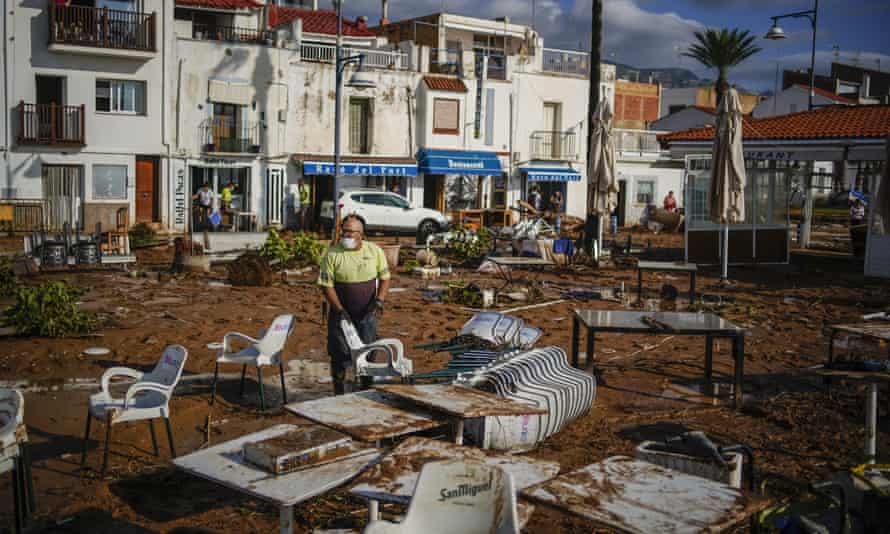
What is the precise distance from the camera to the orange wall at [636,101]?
2329 inches

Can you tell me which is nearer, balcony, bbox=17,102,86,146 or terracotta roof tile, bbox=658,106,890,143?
terracotta roof tile, bbox=658,106,890,143


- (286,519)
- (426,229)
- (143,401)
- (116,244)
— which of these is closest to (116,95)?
(116,244)

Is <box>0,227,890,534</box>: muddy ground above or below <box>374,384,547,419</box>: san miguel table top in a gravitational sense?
below

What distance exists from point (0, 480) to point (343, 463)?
10.8 feet

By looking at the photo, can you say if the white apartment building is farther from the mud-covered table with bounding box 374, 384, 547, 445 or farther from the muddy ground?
the mud-covered table with bounding box 374, 384, 547, 445

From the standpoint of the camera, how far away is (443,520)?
390 cm

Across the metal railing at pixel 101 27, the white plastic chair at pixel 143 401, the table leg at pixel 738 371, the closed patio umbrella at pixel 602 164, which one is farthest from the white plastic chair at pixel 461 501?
the metal railing at pixel 101 27

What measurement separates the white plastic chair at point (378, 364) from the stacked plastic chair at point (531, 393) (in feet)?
2.55

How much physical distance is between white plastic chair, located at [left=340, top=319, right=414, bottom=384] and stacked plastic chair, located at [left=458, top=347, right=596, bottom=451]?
78 centimetres

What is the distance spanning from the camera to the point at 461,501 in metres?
3.93

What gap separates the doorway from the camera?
2905 centimetres

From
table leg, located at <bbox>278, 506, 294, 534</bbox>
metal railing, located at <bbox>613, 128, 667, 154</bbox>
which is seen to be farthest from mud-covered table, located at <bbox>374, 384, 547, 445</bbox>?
metal railing, located at <bbox>613, 128, 667, 154</bbox>

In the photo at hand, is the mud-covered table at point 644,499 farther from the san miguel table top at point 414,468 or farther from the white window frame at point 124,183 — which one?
the white window frame at point 124,183

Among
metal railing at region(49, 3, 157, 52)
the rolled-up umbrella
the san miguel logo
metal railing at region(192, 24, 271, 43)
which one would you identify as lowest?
the san miguel logo
